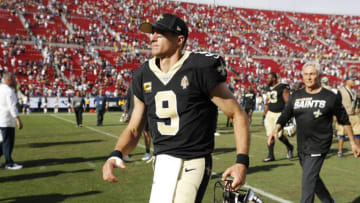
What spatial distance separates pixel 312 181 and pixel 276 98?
5.38 metres

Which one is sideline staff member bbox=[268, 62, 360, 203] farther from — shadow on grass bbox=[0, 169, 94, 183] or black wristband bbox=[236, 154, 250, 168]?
shadow on grass bbox=[0, 169, 94, 183]

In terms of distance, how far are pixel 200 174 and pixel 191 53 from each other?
0.88 meters

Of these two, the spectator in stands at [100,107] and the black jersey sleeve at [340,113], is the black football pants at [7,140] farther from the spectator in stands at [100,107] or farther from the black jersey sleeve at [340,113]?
the spectator in stands at [100,107]

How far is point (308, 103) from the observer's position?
4.62m

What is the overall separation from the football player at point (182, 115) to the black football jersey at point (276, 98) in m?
7.10

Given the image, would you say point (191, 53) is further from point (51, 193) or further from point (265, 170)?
point (265, 170)

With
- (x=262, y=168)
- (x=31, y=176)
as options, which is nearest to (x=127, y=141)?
(x=31, y=176)

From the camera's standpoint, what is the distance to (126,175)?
7.27 metres

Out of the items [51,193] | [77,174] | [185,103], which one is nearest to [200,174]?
[185,103]

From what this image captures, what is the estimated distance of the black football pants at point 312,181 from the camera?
4.23 metres

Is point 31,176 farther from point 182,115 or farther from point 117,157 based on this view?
point 182,115

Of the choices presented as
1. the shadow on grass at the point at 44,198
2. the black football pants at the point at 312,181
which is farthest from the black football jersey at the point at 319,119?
the shadow on grass at the point at 44,198

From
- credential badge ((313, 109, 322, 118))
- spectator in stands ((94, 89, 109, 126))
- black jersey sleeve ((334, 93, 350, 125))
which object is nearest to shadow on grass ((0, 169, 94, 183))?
credential badge ((313, 109, 322, 118))

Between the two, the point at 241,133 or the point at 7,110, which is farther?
the point at 7,110
